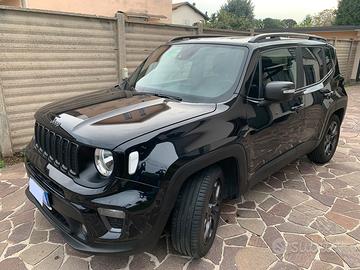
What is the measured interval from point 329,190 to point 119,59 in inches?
154

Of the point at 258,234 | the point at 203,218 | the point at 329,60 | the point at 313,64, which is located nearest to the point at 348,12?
the point at 329,60

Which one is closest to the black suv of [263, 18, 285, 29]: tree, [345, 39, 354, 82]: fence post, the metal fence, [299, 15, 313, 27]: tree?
the metal fence

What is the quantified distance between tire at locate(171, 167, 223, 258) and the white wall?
31.5 meters

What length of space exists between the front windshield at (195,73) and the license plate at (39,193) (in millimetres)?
1316

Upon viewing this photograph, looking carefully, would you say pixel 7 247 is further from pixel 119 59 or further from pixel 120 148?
pixel 119 59

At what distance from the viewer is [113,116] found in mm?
2389

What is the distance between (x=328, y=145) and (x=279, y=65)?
1997 millimetres

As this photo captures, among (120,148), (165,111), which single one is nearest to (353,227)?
(165,111)

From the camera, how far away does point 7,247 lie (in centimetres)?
274

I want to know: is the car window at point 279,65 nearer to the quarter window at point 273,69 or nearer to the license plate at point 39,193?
the quarter window at point 273,69

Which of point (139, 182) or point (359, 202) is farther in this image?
point (359, 202)

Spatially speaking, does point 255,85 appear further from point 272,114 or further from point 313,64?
point 313,64

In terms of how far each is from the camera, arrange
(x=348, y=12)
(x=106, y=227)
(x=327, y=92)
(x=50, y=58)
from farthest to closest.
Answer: (x=348, y=12) → (x=50, y=58) → (x=327, y=92) → (x=106, y=227)

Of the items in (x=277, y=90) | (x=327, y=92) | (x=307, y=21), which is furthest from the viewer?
(x=307, y=21)
